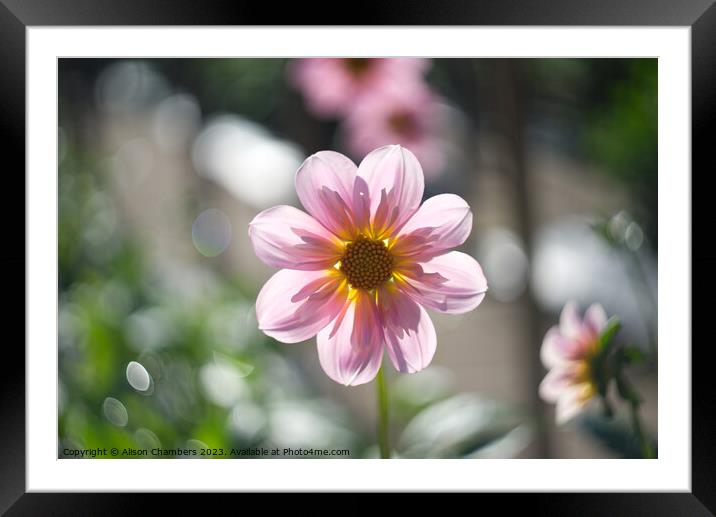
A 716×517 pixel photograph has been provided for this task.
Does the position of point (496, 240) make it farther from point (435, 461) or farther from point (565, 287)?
point (435, 461)

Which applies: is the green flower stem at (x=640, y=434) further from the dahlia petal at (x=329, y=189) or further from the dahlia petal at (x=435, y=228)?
the dahlia petal at (x=329, y=189)

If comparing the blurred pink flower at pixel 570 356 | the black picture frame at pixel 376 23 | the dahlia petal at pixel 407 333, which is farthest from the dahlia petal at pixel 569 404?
the dahlia petal at pixel 407 333

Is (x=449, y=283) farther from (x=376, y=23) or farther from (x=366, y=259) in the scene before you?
(x=376, y=23)

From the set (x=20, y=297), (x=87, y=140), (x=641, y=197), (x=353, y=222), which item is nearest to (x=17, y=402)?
(x=20, y=297)

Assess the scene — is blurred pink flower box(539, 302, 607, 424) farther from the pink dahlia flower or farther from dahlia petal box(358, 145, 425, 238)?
dahlia petal box(358, 145, 425, 238)

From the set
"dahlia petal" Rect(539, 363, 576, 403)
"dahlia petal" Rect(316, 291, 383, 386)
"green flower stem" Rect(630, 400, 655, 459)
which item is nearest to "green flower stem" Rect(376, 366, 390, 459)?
"dahlia petal" Rect(316, 291, 383, 386)
